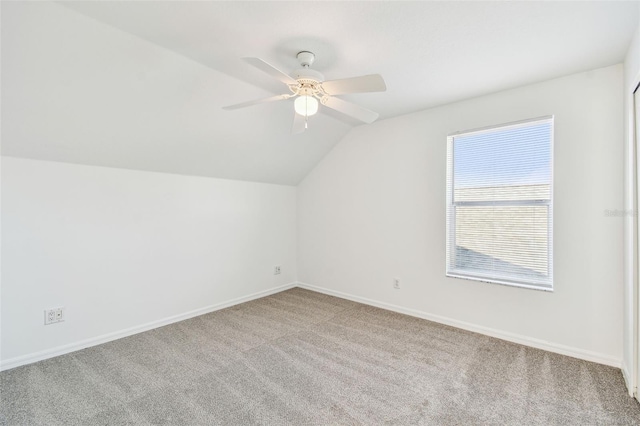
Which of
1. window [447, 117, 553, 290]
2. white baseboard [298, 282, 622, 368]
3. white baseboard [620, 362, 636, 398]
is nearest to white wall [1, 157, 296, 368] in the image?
white baseboard [298, 282, 622, 368]

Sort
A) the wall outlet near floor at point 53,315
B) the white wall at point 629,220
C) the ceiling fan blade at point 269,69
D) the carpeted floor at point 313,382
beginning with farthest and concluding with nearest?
the wall outlet near floor at point 53,315 < the white wall at point 629,220 < the carpeted floor at point 313,382 < the ceiling fan blade at point 269,69

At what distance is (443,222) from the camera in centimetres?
325

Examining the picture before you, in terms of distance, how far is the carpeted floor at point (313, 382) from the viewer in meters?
1.82

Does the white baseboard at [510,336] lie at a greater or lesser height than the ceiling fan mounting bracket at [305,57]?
lesser

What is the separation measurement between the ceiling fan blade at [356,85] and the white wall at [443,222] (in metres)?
1.78

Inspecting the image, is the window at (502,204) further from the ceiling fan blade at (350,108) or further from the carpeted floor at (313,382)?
the ceiling fan blade at (350,108)

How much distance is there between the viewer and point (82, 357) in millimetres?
2492

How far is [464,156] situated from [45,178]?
3.95m

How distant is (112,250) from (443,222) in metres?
3.44

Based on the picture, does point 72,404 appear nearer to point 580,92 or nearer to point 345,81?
point 345,81

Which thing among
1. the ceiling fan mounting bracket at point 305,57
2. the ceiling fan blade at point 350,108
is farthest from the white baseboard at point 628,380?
the ceiling fan mounting bracket at point 305,57

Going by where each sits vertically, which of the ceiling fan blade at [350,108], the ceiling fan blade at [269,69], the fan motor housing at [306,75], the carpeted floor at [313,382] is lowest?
the carpeted floor at [313,382]

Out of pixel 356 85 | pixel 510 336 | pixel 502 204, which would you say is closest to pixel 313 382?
pixel 510 336

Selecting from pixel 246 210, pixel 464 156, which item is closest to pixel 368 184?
pixel 464 156
